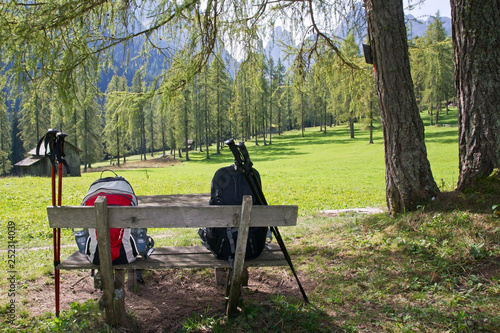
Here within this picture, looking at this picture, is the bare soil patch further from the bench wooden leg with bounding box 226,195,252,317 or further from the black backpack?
the black backpack

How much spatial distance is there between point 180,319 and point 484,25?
17.2 feet

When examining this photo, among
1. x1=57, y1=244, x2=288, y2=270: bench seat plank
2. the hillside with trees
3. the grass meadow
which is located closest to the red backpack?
x1=57, y1=244, x2=288, y2=270: bench seat plank

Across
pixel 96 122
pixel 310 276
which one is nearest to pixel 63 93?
pixel 310 276

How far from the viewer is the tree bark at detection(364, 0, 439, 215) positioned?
5.16 meters

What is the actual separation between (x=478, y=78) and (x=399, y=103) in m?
1.02

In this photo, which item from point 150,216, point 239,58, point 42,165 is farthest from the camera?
point 42,165

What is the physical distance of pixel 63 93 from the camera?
5102 millimetres

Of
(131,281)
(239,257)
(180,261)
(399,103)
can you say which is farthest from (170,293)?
(399,103)

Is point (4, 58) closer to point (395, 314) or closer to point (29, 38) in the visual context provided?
point (29, 38)

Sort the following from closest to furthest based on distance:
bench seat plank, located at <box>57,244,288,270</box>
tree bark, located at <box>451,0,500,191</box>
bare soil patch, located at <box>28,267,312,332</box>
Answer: bench seat plank, located at <box>57,244,288,270</box>
bare soil patch, located at <box>28,267,312,332</box>
tree bark, located at <box>451,0,500,191</box>

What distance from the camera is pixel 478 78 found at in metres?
4.74

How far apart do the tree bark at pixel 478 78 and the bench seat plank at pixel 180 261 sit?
11.0ft

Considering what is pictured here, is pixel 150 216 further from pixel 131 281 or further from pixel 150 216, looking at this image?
pixel 131 281

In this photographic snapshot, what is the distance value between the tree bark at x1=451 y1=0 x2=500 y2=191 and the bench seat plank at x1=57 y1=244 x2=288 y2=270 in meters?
3.35
